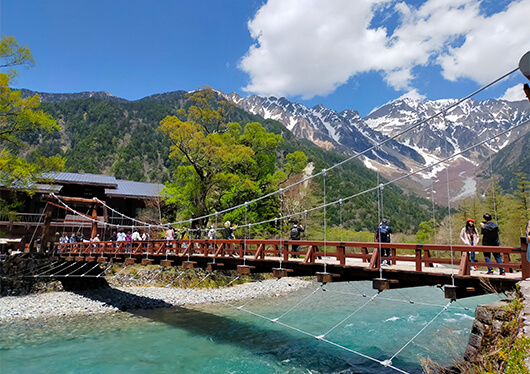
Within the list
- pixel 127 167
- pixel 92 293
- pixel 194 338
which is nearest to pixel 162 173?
pixel 127 167

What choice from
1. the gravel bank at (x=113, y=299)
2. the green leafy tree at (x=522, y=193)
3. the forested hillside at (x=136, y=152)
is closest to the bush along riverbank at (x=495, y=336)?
the gravel bank at (x=113, y=299)

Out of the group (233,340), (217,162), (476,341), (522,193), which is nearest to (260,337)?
(233,340)

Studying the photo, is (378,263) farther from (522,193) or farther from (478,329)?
(522,193)

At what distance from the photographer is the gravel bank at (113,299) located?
485 inches

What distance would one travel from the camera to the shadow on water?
7840mm

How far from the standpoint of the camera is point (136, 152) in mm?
60438

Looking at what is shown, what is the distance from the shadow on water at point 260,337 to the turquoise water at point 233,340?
26 millimetres

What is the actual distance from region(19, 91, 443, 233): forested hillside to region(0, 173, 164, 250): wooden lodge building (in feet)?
61.0

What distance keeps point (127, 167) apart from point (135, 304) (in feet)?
147

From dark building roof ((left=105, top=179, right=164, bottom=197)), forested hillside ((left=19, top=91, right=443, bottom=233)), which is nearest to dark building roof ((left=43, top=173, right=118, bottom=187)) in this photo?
dark building roof ((left=105, top=179, right=164, bottom=197))

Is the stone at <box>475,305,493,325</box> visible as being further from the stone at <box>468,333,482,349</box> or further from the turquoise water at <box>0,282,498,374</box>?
the turquoise water at <box>0,282,498,374</box>

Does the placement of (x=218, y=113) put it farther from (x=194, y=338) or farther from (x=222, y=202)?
(x=194, y=338)

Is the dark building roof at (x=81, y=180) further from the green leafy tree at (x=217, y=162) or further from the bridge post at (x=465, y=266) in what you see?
the bridge post at (x=465, y=266)

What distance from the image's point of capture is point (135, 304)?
1374 centimetres
